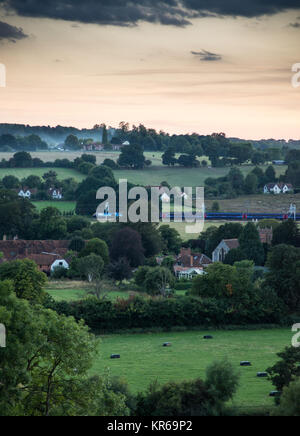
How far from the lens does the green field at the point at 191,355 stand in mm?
23266

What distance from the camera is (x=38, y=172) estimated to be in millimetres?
102688

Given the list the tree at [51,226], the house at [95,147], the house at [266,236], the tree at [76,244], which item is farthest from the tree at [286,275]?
the house at [95,147]

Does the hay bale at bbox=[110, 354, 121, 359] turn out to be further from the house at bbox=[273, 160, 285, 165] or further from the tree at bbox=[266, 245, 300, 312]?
the house at bbox=[273, 160, 285, 165]

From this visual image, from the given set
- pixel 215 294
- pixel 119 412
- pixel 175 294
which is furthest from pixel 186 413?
pixel 175 294

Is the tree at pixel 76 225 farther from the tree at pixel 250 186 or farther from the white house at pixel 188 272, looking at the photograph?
the tree at pixel 250 186

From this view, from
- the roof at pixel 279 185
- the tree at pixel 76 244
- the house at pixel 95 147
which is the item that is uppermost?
the house at pixel 95 147

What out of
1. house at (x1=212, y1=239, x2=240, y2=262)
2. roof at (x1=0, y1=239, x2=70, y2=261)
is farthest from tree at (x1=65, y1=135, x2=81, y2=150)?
house at (x1=212, y1=239, x2=240, y2=262)

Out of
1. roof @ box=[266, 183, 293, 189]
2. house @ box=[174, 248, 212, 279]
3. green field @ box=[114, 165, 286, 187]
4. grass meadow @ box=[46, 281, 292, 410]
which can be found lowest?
grass meadow @ box=[46, 281, 292, 410]

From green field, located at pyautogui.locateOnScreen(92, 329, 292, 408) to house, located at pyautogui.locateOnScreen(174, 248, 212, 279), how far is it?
1460 cm

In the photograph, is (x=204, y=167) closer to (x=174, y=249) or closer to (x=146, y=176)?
(x=146, y=176)

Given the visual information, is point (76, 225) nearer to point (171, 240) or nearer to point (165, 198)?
point (171, 240)

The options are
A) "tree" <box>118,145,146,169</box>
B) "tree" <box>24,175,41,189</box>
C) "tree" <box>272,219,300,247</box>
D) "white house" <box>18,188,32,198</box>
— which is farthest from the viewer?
"tree" <box>118,145,146,169</box>
